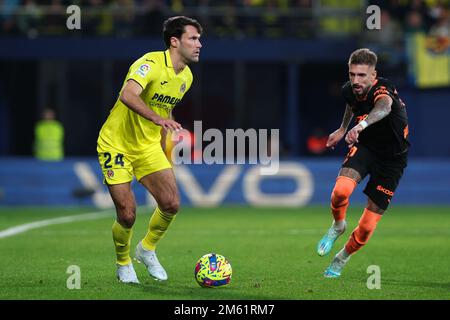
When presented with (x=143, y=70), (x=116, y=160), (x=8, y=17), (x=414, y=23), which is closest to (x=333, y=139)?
(x=143, y=70)

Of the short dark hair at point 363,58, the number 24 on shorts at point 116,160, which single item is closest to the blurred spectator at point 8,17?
the number 24 on shorts at point 116,160

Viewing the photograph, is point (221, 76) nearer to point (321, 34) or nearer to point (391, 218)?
point (321, 34)

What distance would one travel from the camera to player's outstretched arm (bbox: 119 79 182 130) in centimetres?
886

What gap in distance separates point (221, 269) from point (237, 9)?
62.3 ft

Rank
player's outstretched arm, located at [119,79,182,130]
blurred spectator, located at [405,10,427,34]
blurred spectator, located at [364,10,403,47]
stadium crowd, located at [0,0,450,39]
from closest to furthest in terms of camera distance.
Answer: player's outstretched arm, located at [119,79,182,130] < blurred spectator, located at [405,10,427,34] < blurred spectator, located at [364,10,403,47] < stadium crowd, located at [0,0,450,39]

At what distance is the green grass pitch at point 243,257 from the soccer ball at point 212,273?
0.26ft

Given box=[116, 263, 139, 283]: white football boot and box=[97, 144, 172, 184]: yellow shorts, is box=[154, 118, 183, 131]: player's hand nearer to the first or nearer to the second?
box=[97, 144, 172, 184]: yellow shorts

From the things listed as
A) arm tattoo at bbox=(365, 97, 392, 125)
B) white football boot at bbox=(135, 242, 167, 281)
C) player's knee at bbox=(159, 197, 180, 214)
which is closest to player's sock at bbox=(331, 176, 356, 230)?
arm tattoo at bbox=(365, 97, 392, 125)

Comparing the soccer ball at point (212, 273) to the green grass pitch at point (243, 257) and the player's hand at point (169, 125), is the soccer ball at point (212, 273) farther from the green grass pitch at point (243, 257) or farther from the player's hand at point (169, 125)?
the player's hand at point (169, 125)

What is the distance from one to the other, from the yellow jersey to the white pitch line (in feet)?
17.9

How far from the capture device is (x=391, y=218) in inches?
720

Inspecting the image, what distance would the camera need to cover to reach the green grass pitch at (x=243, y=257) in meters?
8.91

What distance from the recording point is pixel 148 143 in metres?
9.71
